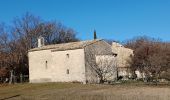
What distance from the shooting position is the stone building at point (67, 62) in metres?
61.6

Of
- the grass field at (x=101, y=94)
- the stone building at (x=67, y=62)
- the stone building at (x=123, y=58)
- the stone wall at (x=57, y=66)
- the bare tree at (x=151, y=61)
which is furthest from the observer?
the stone building at (x=123, y=58)

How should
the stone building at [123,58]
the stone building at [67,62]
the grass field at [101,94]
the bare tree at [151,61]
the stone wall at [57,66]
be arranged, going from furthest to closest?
1. the stone building at [123,58]
2. the bare tree at [151,61]
3. the stone wall at [57,66]
4. the stone building at [67,62]
5. the grass field at [101,94]

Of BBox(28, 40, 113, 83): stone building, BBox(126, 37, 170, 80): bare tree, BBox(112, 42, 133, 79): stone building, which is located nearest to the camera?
A: BBox(28, 40, 113, 83): stone building

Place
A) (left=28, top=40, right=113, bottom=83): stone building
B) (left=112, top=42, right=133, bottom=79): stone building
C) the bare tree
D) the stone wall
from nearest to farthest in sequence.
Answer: (left=28, top=40, right=113, bottom=83): stone building, the stone wall, the bare tree, (left=112, top=42, right=133, bottom=79): stone building

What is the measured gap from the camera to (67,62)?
63250mm

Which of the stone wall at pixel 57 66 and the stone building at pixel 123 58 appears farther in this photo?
the stone building at pixel 123 58

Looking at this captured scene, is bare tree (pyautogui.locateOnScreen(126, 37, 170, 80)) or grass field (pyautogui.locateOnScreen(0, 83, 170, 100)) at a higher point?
bare tree (pyautogui.locateOnScreen(126, 37, 170, 80))

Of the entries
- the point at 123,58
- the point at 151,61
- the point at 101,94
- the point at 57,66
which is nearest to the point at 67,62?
the point at 57,66

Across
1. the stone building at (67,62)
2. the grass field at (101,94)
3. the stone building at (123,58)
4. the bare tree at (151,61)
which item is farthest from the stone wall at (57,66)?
the stone building at (123,58)

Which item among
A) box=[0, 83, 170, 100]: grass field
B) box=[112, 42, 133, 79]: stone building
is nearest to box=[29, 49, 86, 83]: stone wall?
box=[0, 83, 170, 100]: grass field

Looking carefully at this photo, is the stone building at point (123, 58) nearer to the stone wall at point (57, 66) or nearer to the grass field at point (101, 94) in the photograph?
the stone wall at point (57, 66)

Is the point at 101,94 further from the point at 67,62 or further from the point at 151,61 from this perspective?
the point at 151,61

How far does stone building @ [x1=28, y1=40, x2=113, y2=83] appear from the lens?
6156 cm

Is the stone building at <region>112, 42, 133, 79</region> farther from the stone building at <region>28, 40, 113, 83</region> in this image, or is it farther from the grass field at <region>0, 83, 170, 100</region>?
the grass field at <region>0, 83, 170, 100</region>
